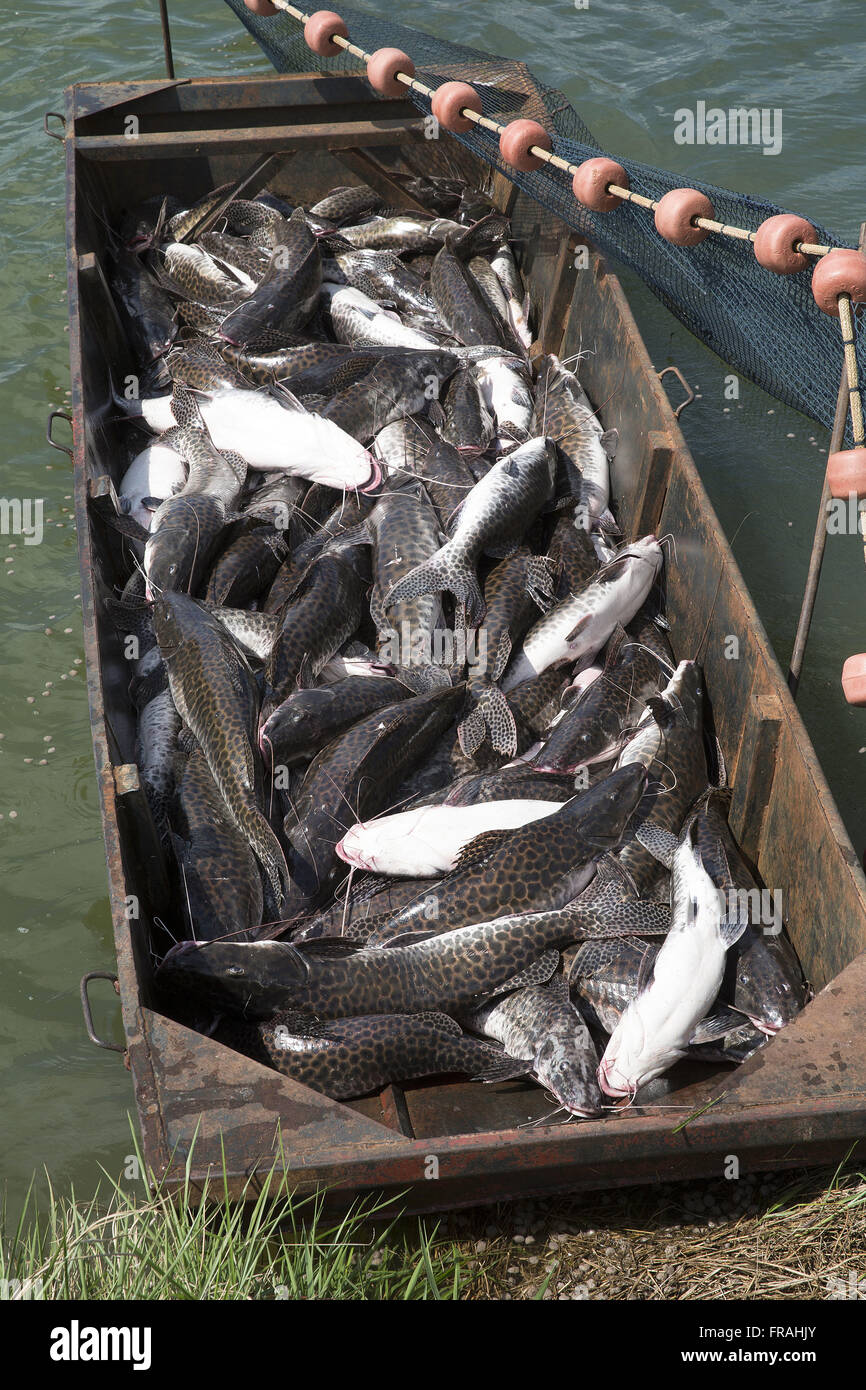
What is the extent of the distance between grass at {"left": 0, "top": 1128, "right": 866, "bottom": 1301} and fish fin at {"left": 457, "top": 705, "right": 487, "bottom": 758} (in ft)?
5.32

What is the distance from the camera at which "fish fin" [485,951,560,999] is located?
3514mm

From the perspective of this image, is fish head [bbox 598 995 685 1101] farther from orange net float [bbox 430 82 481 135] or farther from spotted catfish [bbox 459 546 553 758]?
orange net float [bbox 430 82 481 135]

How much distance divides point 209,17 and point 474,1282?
1284cm

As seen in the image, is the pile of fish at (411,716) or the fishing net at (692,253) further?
the fishing net at (692,253)

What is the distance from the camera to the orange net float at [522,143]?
221 inches

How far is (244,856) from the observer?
383cm

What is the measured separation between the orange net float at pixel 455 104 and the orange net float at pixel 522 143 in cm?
65

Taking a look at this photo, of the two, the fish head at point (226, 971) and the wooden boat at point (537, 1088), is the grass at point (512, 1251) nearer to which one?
the wooden boat at point (537, 1088)

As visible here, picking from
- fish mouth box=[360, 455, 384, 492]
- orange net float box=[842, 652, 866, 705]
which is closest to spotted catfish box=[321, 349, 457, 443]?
fish mouth box=[360, 455, 384, 492]

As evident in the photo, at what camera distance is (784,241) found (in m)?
3.83

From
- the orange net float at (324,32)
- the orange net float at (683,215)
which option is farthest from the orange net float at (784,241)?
the orange net float at (324,32)

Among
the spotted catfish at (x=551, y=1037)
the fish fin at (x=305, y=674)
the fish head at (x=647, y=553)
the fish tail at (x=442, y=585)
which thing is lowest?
the spotted catfish at (x=551, y=1037)

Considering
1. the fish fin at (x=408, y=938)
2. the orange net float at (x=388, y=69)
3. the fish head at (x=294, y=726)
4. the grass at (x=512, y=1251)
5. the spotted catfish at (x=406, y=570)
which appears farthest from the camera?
the orange net float at (x=388, y=69)

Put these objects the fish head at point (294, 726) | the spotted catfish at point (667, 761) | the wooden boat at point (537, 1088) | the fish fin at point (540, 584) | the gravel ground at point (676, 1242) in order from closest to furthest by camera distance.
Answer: the wooden boat at point (537, 1088)
the gravel ground at point (676, 1242)
the spotted catfish at point (667, 761)
the fish head at point (294, 726)
the fish fin at point (540, 584)
